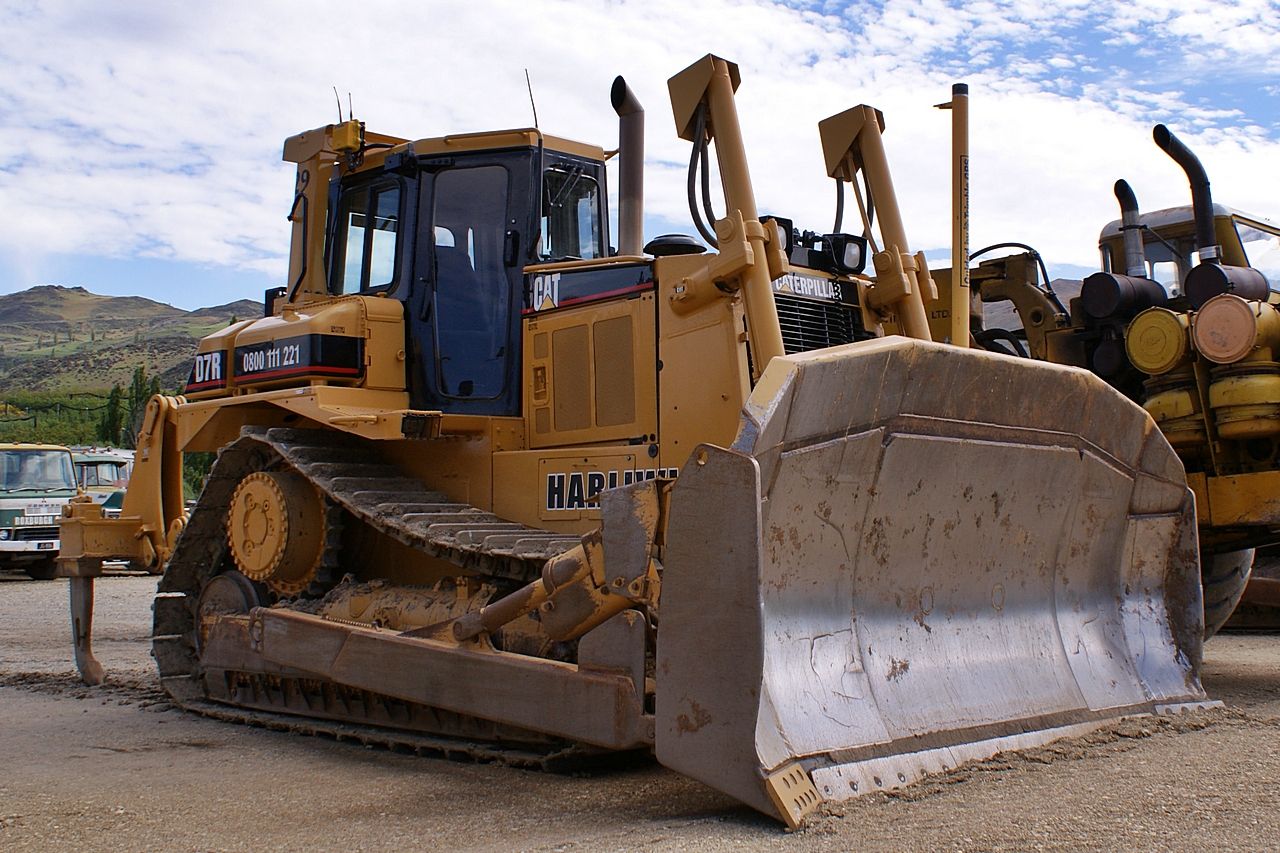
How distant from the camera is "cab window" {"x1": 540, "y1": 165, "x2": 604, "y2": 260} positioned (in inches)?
279

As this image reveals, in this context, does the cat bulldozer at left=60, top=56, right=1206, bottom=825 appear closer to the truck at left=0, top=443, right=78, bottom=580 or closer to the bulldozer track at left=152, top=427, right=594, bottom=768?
the bulldozer track at left=152, top=427, right=594, bottom=768

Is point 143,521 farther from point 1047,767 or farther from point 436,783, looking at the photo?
point 1047,767

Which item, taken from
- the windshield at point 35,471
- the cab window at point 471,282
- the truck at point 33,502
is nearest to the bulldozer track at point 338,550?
the cab window at point 471,282

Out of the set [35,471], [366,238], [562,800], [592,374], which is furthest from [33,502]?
[562,800]

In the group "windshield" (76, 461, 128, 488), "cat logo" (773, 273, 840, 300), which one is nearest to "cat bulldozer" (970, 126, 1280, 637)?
"cat logo" (773, 273, 840, 300)

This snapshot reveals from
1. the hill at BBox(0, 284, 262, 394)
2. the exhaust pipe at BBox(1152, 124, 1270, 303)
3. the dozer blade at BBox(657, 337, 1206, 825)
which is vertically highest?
the hill at BBox(0, 284, 262, 394)

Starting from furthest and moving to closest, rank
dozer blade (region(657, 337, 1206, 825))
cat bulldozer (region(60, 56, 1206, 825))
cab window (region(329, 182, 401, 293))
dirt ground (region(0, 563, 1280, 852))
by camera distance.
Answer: cab window (region(329, 182, 401, 293))
cat bulldozer (region(60, 56, 1206, 825))
dozer blade (region(657, 337, 1206, 825))
dirt ground (region(0, 563, 1280, 852))

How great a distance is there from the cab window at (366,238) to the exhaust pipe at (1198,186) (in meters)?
4.82

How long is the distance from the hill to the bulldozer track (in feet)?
172

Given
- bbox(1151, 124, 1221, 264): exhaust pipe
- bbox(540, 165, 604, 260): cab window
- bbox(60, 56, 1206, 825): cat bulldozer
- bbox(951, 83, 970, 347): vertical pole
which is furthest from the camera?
bbox(1151, 124, 1221, 264): exhaust pipe

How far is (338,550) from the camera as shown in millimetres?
6902

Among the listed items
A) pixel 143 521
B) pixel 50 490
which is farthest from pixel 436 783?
pixel 50 490

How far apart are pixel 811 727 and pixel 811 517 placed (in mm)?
771

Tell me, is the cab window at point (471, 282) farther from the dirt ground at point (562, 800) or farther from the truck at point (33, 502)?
the truck at point (33, 502)
